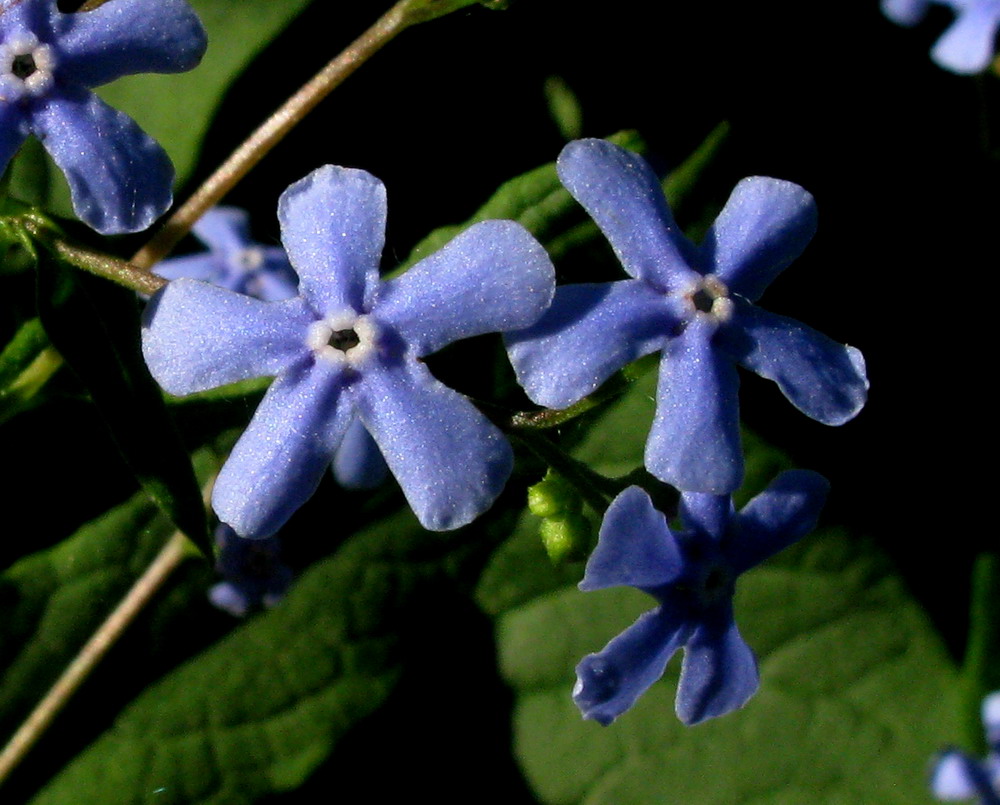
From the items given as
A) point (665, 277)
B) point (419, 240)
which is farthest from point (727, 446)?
point (419, 240)

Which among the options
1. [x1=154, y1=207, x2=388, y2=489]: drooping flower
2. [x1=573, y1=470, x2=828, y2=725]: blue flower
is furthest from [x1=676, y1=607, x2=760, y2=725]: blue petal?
[x1=154, y1=207, x2=388, y2=489]: drooping flower

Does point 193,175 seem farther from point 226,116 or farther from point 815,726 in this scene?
point 815,726

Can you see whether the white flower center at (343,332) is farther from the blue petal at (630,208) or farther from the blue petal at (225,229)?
the blue petal at (225,229)

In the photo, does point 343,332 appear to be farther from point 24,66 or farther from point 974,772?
point 974,772

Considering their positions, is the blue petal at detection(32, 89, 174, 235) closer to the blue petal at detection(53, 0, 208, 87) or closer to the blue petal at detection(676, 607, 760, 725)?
the blue petal at detection(53, 0, 208, 87)

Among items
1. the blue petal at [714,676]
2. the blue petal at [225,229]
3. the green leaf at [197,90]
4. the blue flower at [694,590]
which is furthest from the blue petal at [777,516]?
the green leaf at [197,90]
